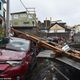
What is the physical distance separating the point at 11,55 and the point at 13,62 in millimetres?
517

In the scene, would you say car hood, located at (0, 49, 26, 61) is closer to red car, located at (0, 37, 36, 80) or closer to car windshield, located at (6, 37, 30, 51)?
red car, located at (0, 37, 36, 80)

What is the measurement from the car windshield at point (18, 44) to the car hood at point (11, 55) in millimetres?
601

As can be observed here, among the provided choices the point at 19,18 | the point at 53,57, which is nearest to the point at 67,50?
the point at 53,57

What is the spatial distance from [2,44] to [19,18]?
222ft

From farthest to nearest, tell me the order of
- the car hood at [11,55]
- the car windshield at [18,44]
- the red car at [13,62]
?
the car windshield at [18,44] → the car hood at [11,55] → the red car at [13,62]

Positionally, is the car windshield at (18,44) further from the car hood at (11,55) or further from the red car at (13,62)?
the car hood at (11,55)

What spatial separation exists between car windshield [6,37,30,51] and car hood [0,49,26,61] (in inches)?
23.7

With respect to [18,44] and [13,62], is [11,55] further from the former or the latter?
[18,44]

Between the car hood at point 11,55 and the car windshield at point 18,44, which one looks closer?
the car hood at point 11,55

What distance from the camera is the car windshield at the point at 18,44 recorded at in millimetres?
11734

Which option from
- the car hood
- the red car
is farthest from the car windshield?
the car hood

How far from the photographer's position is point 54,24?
3258 inches

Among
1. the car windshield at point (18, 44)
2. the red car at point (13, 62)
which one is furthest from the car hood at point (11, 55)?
the car windshield at point (18, 44)

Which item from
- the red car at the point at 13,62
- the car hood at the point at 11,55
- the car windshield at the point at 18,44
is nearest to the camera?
the red car at the point at 13,62
